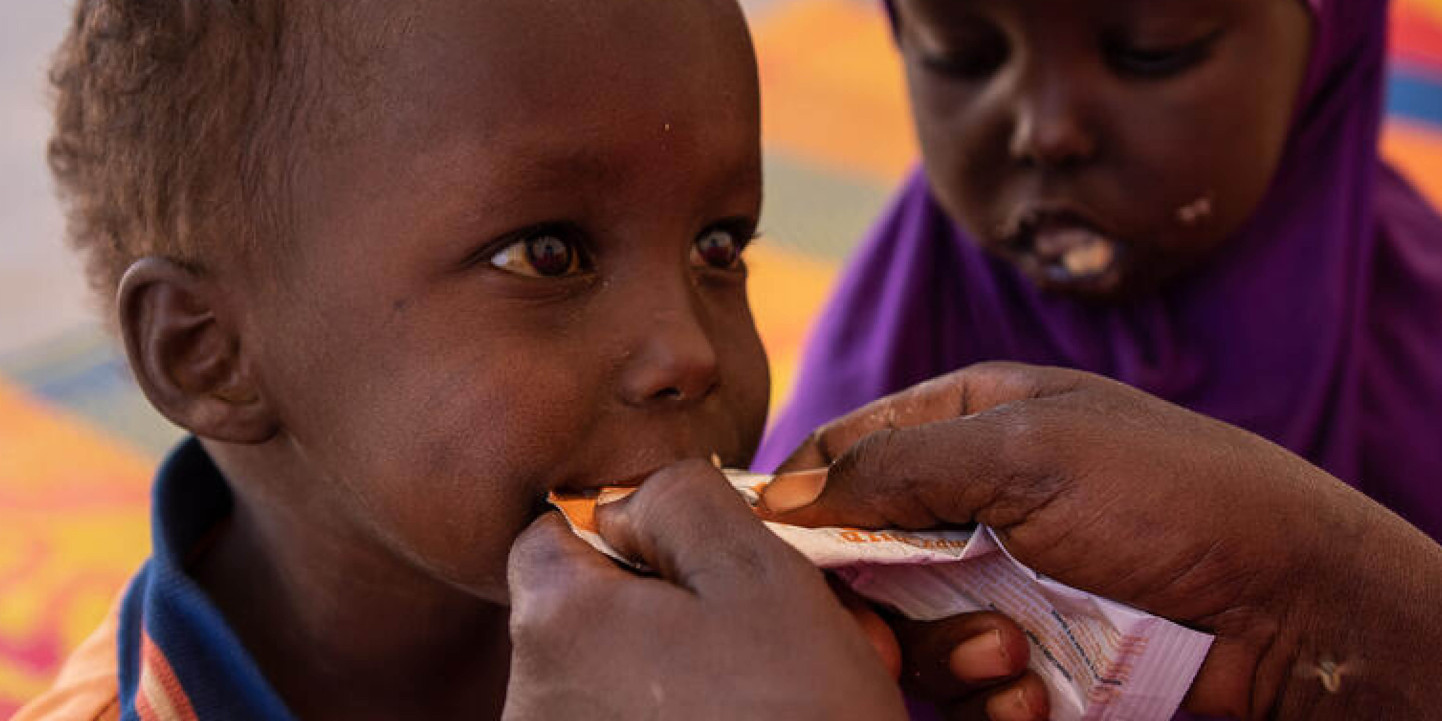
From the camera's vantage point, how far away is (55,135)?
1.49m

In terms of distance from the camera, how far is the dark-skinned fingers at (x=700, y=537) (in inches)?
37.3

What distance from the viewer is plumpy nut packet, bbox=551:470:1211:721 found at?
112 cm

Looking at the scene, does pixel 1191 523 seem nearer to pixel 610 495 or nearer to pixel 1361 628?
pixel 1361 628

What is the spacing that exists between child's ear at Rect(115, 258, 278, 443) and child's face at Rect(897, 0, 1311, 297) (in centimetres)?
96

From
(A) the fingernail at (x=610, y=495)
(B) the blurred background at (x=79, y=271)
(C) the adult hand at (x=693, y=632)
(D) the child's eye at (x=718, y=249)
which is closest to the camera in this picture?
(C) the adult hand at (x=693, y=632)

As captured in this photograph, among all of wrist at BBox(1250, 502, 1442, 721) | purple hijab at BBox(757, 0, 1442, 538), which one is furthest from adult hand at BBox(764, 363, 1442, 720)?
purple hijab at BBox(757, 0, 1442, 538)

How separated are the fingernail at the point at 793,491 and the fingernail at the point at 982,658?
160mm

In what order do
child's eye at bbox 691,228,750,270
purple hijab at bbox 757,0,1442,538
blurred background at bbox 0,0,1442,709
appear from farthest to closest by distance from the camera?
blurred background at bbox 0,0,1442,709
purple hijab at bbox 757,0,1442,538
child's eye at bbox 691,228,750,270

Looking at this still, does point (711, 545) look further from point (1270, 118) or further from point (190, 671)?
point (1270, 118)

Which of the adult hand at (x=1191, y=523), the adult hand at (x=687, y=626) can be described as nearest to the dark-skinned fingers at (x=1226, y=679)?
the adult hand at (x=1191, y=523)

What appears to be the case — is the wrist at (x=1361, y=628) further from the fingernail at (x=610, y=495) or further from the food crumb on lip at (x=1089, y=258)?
the food crumb on lip at (x=1089, y=258)

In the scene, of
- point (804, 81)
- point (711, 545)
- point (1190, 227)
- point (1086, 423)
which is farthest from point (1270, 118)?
point (804, 81)

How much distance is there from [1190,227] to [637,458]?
976mm

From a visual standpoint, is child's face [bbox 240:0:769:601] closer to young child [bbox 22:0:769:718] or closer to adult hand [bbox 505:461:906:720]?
young child [bbox 22:0:769:718]
